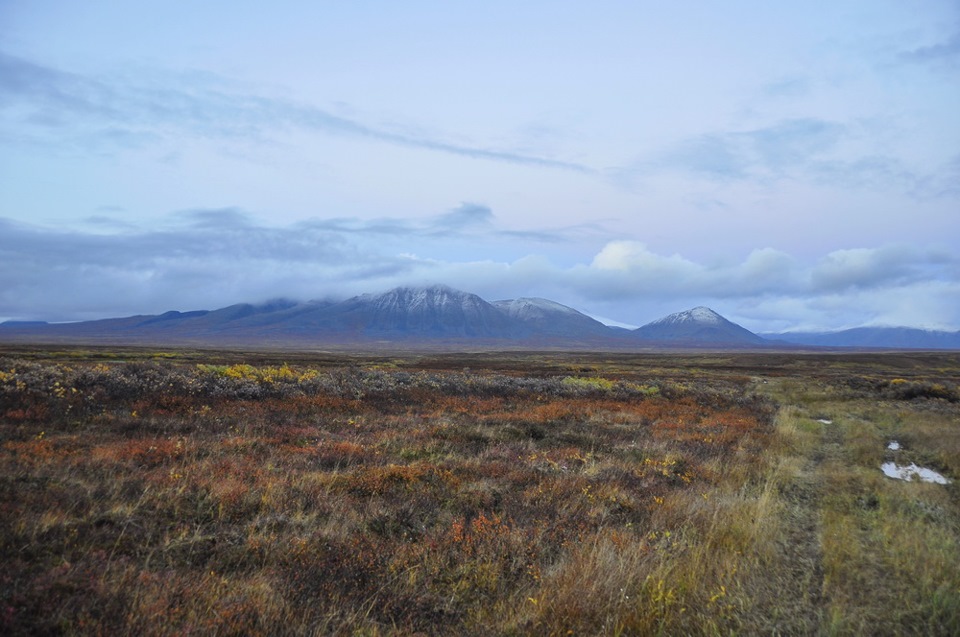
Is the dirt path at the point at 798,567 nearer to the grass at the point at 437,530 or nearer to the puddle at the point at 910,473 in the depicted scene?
the grass at the point at 437,530

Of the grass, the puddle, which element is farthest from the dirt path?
the puddle

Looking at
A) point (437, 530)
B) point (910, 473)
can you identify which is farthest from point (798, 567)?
point (910, 473)

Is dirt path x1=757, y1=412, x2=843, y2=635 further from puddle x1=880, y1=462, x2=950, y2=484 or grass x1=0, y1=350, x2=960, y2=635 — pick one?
puddle x1=880, y1=462, x2=950, y2=484

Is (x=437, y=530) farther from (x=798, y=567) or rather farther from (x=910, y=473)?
(x=910, y=473)

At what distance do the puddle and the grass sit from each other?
47cm

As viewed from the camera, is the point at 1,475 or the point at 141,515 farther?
the point at 1,475

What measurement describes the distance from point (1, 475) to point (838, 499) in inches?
600

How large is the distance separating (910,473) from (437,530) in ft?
44.5

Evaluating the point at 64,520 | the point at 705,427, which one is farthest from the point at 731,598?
the point at 705,427

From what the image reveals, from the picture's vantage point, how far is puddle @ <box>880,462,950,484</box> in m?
11.9

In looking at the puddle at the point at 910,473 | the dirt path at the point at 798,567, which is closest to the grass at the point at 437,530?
the dirt path at the point at 798,567

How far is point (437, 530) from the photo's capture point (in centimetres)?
675

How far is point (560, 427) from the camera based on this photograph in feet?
54.7

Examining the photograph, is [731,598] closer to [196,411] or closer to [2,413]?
[196,411]
